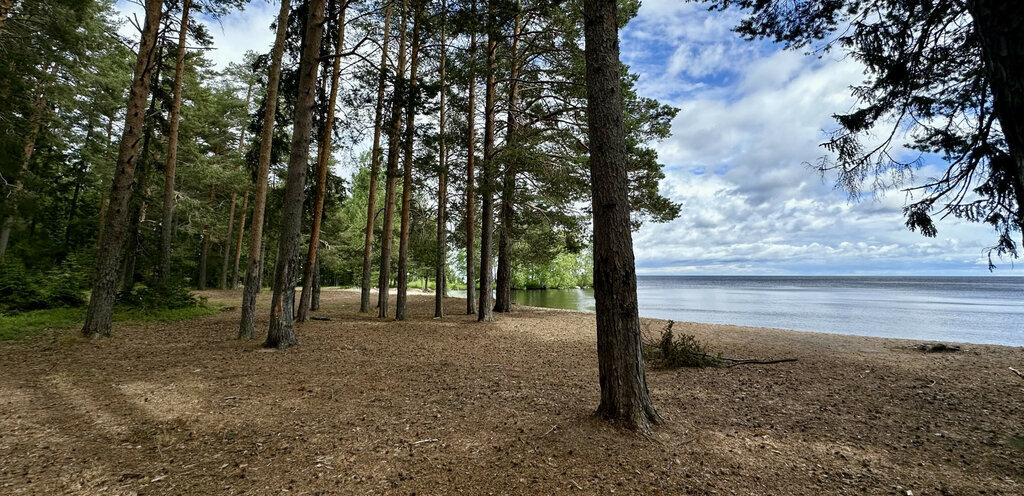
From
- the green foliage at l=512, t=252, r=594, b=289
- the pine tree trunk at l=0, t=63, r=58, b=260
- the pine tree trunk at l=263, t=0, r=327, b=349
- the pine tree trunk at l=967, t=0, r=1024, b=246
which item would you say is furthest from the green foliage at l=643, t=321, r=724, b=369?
the green foliage at l=512, t=252, r=594, b=289

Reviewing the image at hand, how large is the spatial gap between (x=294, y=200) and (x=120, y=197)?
11.0 feet

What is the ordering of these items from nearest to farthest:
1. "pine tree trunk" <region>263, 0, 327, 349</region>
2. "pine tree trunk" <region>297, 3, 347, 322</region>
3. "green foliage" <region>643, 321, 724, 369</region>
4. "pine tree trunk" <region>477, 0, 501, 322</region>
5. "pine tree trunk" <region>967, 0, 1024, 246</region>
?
"pine tree trunk" <region>967, 0, 1024, 246</region> < "green foliage" <region>643, 321, 724, 369</region> < "pine tree trunk" <region>263, 0, 327, 349</region> < "pine tree trunk" <region>297, 3, 347, 322</region> < "pine tree trunk" <region>477, 0, 501, 322</region>

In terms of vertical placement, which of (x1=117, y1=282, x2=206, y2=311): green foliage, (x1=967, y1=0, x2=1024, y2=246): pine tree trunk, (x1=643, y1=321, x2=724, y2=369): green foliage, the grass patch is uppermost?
(x1=967, y1=0, x2=1024, y2=246): pine tree trunk

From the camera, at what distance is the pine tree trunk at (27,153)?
11.1 m

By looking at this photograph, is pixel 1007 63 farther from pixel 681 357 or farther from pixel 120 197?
pixel 120 197

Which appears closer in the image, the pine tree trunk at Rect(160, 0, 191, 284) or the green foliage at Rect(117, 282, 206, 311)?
the green foliage at Rect(117, 282, 206, 311)

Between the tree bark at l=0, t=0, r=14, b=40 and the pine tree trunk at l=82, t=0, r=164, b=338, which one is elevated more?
the tree bark at l=0, t=0, r=14, b=40

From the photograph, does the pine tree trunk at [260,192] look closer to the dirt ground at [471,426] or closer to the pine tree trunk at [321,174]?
the pine tree trunk at [321,174]

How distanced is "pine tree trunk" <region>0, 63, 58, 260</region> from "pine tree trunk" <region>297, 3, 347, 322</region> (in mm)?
8051

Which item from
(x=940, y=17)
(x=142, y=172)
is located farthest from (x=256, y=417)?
(x=142, y=172)

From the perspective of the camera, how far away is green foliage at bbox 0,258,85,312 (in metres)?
8.55

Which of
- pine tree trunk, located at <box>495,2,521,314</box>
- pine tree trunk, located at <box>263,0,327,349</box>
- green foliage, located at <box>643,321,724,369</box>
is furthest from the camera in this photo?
pine tree trunk, located at <box>495,2,521,314</box>

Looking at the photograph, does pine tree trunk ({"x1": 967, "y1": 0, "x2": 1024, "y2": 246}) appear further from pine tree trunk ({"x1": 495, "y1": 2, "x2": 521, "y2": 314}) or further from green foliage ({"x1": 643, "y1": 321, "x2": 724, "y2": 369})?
pine tree trunk ({"x1": 495, "y1": 2, "x2": 521, "y2": 314})

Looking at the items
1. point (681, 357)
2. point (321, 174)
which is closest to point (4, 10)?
point (321, 174)
